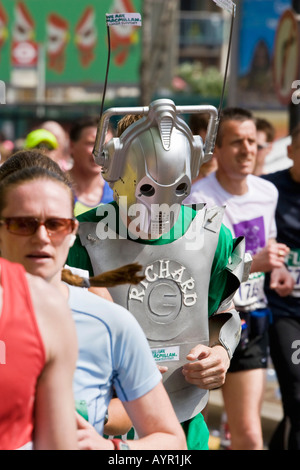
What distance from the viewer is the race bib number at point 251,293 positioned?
16.0 ft

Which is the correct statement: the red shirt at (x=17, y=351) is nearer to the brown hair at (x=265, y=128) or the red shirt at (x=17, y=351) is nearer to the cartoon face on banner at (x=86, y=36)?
the brown hair at (x=265, y=128)

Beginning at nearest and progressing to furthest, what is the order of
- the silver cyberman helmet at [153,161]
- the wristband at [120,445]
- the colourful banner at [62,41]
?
the wristband at [120,445] < the silver cyberman helmet at [153,161] < the colourful banner at [62,41]

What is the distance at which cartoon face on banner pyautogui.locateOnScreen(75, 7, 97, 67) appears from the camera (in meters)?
28.5

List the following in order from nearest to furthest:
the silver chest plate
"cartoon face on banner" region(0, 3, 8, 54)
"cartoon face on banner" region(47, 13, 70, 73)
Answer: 1. the silver chest plate
2. "cartoon face on banner" region(0, 3, 8, 54)
3. "cartoon face on banner" region(47, 13, 70, 73)

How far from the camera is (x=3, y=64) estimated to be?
97.1ft

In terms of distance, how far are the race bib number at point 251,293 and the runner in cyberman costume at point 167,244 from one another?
1.72 metres

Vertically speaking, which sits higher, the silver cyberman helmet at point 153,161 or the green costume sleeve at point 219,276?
the silver cyberman helmet at point 153,161

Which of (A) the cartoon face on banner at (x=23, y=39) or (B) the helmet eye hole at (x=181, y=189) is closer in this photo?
(B) the helmet eye hole at (x=181, y=189)

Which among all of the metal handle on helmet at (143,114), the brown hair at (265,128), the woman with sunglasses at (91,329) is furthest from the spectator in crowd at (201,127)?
the woman with sunglasses at (91,329)

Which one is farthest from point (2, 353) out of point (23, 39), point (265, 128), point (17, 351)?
point (23, 39)

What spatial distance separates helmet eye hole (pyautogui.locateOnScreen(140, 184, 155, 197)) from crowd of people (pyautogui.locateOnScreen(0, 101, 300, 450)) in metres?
0.02

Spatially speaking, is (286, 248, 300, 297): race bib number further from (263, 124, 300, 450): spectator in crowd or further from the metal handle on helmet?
the metal handle on helmet

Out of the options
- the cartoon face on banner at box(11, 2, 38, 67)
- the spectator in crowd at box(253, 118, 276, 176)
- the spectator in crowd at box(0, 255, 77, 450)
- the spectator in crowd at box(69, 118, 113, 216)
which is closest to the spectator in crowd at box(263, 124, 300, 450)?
the spectator in crowd at box(69, 118, 113, 216)

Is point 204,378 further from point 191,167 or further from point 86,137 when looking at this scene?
point 86,137
